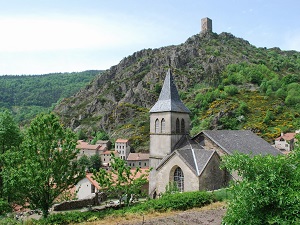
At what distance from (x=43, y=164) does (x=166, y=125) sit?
1583 centimetres

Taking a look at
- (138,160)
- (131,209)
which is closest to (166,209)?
(131,209)

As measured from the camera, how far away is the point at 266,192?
858 centimetres

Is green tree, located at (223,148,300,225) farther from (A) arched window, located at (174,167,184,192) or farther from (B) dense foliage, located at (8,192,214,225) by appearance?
(A) arched window, located at (174,167,184,192)

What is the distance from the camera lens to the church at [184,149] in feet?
88.1

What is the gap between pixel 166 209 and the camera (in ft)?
63.9

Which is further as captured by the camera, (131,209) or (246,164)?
(131,209)

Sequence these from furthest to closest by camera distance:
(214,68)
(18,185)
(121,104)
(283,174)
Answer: (214,68) → (121,104) → (18,185) → (283,174)

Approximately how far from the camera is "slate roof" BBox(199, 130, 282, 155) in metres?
29.1

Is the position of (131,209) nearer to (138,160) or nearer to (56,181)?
(56,181)

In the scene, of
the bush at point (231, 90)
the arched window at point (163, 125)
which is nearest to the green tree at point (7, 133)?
the arched window at point (163, 125)

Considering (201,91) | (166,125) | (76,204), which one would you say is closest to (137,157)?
(201,91)

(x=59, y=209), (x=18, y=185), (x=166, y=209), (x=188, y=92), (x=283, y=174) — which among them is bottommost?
(x=59, y=209)

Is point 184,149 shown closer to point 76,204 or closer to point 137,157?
point 76,204

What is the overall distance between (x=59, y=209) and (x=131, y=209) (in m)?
9.06
